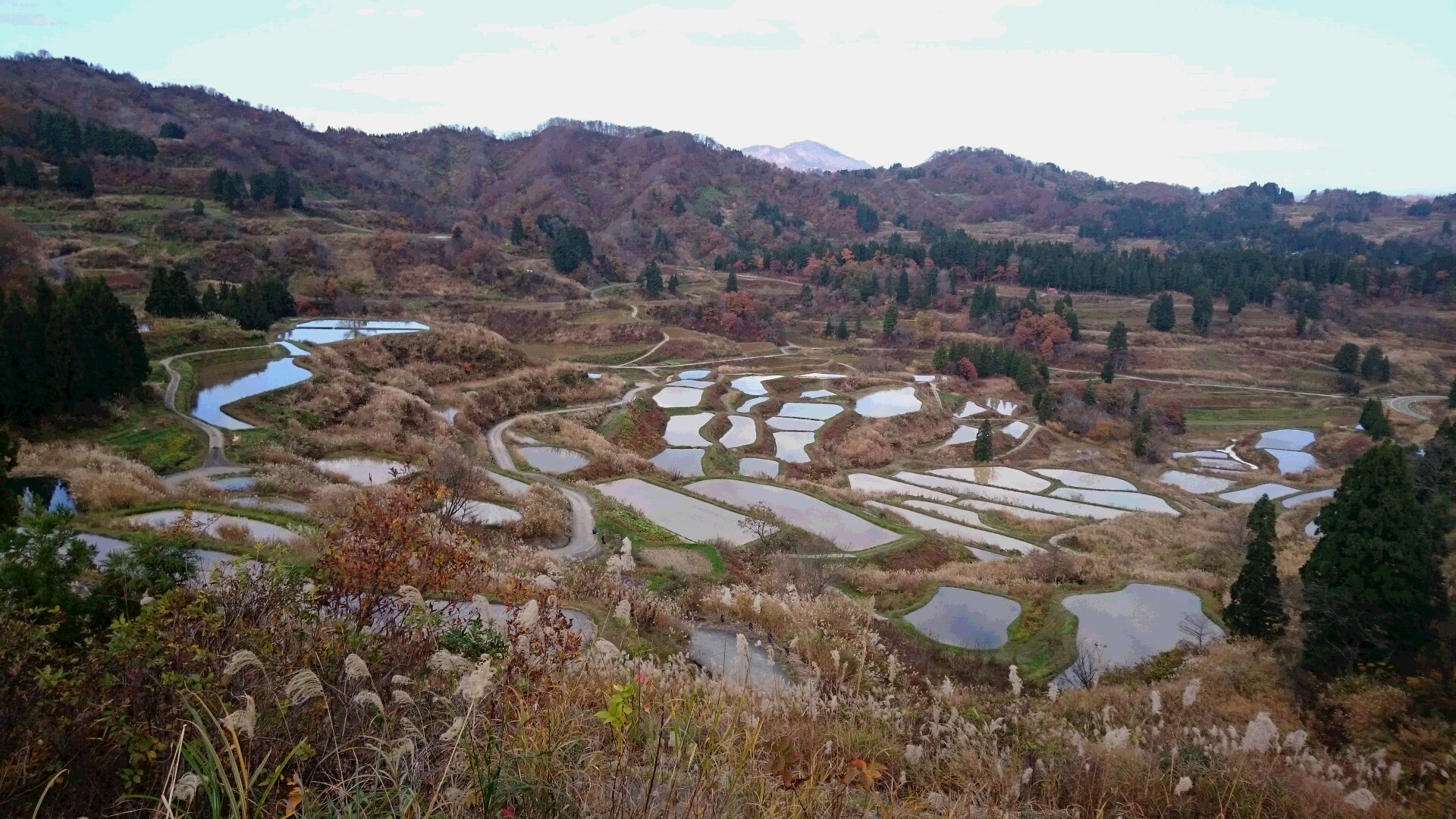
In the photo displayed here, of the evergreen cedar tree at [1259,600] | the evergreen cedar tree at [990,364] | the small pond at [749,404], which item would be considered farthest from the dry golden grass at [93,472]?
the evergreen cedar tree at [990,364]

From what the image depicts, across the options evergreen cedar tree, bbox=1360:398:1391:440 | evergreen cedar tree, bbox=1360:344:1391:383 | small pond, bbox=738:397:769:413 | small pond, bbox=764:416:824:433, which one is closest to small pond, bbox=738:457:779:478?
small pond, bbox=764:416:824:433

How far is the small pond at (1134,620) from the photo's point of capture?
1510 cm

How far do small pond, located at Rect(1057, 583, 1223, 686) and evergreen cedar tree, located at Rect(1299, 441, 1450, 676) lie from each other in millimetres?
2849

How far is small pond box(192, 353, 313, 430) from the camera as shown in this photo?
23078 mm

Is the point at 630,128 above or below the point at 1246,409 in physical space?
above

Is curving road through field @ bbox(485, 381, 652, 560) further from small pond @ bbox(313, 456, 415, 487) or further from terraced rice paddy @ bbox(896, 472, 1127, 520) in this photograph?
terraced rice paddy @ bbox(896, 472, 1127, 520)

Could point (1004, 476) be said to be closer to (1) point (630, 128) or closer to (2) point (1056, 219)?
(2) point (1056, 219)

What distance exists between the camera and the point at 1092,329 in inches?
2972

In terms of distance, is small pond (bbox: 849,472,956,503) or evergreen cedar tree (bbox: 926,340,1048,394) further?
evergreen cedar tree (bbox: 926,340,1048,394)

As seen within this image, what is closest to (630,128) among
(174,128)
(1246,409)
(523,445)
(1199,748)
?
(174,128)

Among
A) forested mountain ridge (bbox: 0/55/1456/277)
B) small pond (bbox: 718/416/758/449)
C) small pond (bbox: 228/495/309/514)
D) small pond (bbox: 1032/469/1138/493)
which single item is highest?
forested mountain ridge (bbox: 0/55/1456/277)

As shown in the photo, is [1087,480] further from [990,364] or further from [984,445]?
[990,364]

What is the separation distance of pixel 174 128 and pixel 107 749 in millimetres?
104376

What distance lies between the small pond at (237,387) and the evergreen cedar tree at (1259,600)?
26.4 meters
